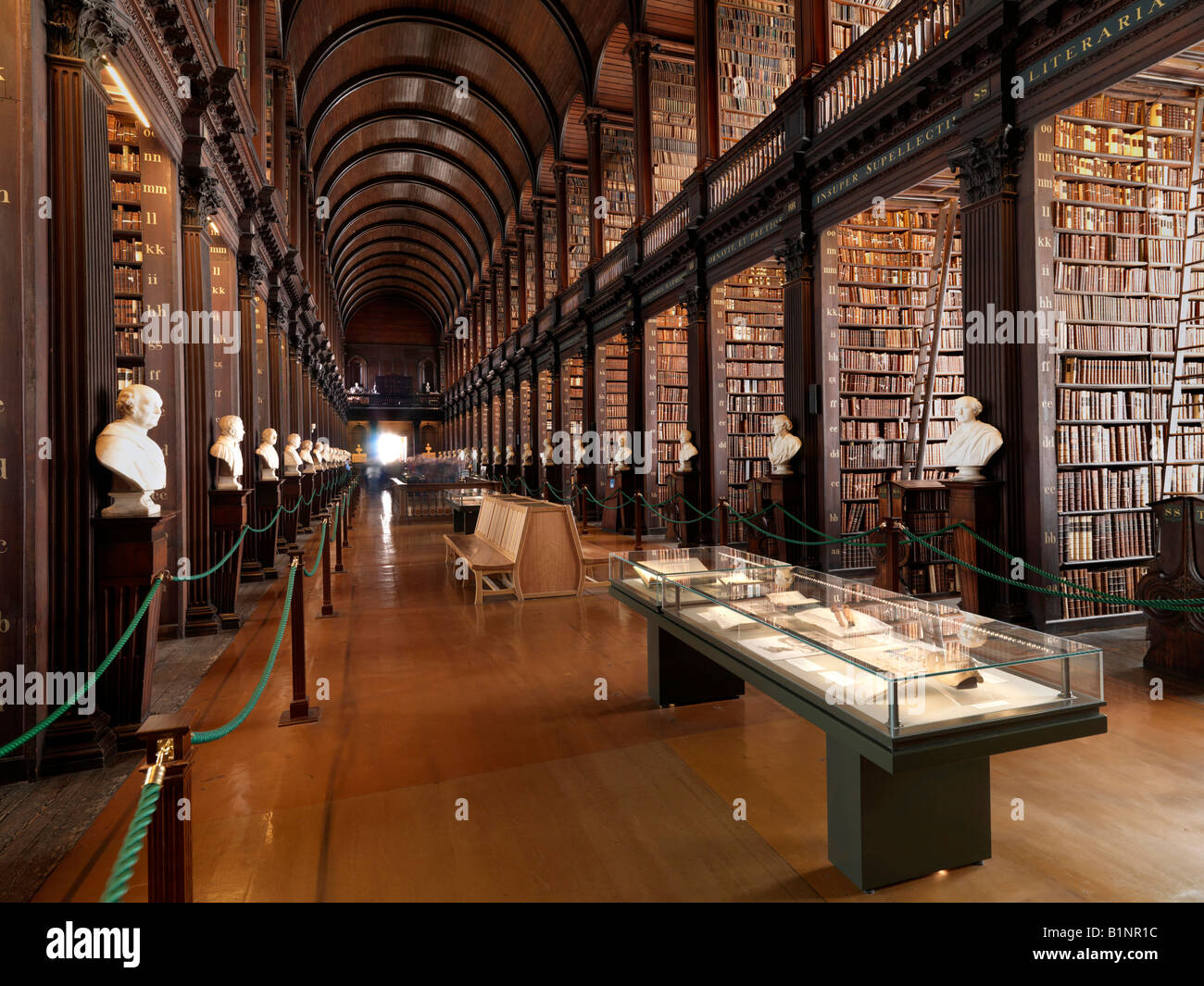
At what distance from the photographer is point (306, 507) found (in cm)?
1282

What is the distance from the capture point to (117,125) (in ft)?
18.6

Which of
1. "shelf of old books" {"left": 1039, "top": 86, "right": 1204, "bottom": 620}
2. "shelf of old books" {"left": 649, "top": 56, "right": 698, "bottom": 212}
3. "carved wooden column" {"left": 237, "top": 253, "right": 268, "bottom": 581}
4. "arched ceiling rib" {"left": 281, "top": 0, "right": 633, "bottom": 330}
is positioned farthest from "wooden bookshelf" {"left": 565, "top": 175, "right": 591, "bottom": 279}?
"shelf of old books" {"left": 1039, "top": 86, "right": 1204, "bottom": 620}

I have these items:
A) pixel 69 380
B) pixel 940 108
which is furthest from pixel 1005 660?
pixel 940 108

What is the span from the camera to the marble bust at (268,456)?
7754mm

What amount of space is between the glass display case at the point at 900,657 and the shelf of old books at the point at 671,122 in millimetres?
10074

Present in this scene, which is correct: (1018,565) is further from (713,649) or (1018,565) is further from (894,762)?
(894,762)

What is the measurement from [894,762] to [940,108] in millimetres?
5669

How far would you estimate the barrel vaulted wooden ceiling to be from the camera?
13.1 metres

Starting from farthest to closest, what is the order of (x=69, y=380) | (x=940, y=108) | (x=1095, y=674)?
(x=940, y=108), (x=69, y=380), (x=1095, y=674)

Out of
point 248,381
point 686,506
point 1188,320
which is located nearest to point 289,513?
point 248,381

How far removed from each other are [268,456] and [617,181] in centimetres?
961

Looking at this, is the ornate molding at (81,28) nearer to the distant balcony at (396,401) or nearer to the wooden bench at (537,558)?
the wooden bench at (537,558)

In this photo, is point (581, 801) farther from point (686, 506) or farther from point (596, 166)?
point (596, 166)

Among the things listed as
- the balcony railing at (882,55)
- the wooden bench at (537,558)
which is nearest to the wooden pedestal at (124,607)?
the wooden bench at (537,558)
